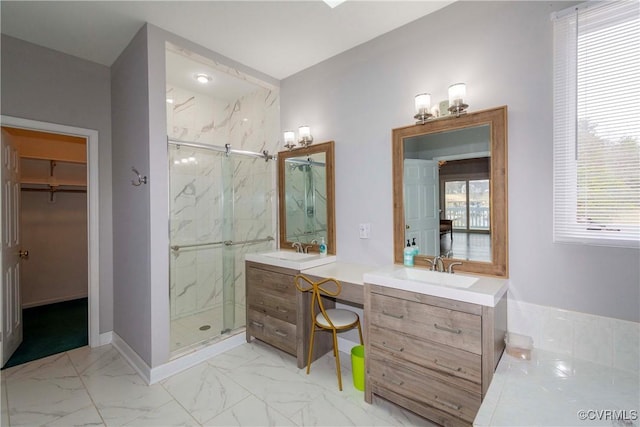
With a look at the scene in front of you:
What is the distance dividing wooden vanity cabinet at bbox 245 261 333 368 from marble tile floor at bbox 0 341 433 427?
0.15 meters

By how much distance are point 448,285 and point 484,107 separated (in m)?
1.21

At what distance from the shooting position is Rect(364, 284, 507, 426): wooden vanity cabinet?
152 centimetres

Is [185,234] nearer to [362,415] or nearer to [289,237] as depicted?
[289,237]

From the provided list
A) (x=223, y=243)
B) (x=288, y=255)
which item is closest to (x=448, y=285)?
(x=288, y=255)

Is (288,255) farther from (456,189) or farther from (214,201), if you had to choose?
(456,189)

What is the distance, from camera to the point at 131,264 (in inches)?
101

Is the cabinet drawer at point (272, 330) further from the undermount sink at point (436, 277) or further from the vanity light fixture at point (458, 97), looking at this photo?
the vanity light fixture at point (458, 97)

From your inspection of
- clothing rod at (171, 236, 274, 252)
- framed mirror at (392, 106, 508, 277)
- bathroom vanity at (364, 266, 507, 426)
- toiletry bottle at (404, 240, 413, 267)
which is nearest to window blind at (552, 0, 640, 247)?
framed mirror at (392, 106, 508, 277)

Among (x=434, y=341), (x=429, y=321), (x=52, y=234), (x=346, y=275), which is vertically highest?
(x=52, y=234)

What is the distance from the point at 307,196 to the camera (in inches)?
119

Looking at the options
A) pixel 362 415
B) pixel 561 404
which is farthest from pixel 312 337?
pixel 561 404

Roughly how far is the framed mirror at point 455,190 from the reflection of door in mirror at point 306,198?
0.80 m

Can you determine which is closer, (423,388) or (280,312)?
(423,388)

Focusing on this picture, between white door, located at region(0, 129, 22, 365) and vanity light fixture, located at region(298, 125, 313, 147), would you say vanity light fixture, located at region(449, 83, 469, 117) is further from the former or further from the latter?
white door, located at region(0, 129, 22, 365)
